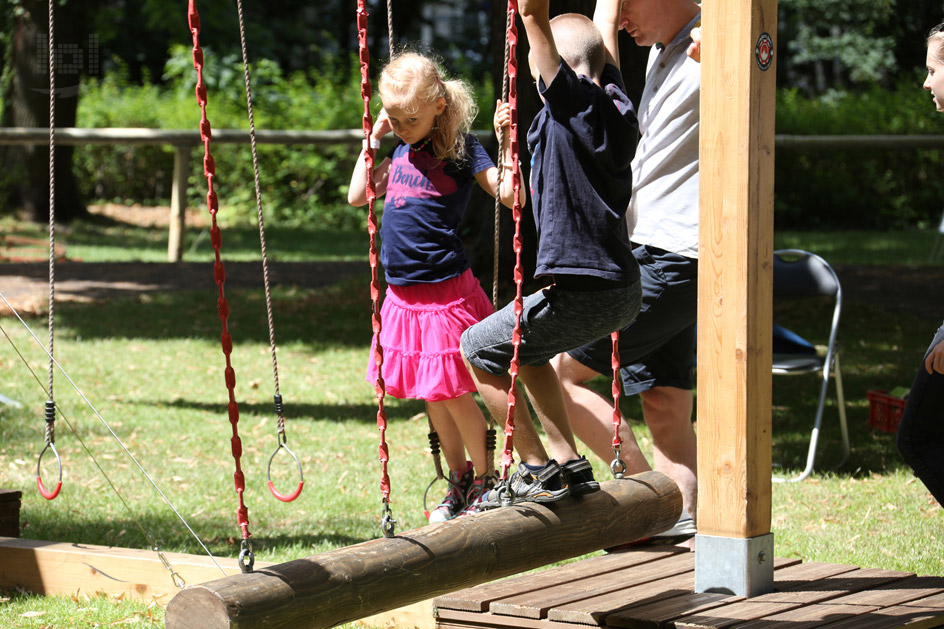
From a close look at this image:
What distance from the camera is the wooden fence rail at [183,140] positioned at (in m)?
12.2

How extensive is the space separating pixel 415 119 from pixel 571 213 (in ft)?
3.59

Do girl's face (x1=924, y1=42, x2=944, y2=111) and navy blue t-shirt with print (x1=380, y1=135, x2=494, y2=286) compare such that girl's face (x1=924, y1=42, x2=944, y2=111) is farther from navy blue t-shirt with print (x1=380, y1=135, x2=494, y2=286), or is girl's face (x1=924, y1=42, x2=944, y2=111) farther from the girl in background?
navy blue t-shirt with print (x1=380, y1=135, x2=494, y2=286)

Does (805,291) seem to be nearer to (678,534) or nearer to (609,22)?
(678,534)

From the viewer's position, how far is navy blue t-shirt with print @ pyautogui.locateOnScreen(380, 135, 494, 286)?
14.1 ft

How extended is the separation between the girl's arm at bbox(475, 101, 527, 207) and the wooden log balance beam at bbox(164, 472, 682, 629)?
3.09ft

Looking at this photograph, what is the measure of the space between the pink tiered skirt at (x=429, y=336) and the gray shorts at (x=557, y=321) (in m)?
0.76

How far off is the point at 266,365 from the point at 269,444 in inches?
88.4

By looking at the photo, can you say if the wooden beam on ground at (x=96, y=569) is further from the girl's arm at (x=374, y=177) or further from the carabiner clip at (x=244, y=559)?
the girl's arm at (x=374, y=177)

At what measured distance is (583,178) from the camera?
3.24 m

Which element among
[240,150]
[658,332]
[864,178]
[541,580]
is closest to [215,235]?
[541,580]

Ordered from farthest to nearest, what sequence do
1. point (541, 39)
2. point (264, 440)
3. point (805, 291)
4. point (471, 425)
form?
point (264, 440), point (805, 291), point (471, 425), point (541, 39)

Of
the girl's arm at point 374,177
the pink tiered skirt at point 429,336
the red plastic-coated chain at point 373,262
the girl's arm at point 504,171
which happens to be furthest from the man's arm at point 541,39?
the pink tiered skirt at point 429,336

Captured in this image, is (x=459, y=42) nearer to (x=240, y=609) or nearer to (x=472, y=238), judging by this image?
(x=472, y=238)

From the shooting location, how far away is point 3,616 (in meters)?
4.07
